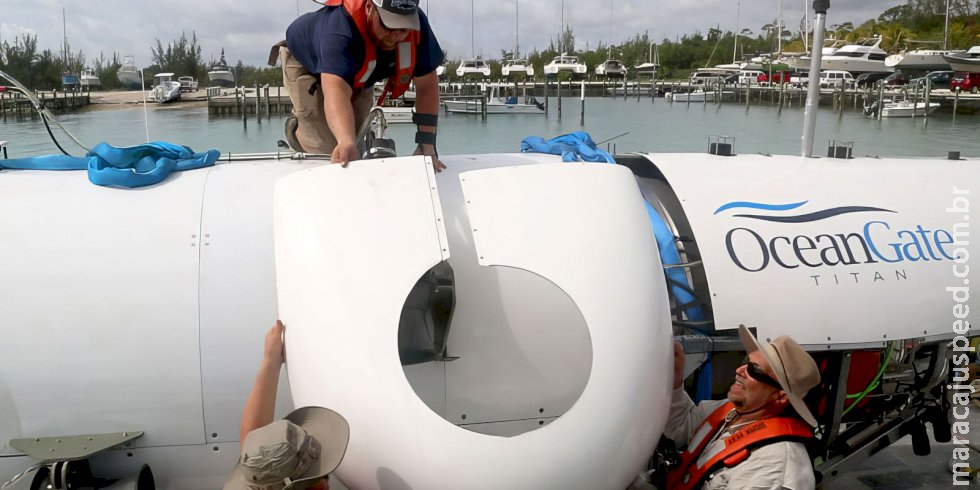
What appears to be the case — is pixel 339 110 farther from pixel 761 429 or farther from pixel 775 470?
pixel 775 470

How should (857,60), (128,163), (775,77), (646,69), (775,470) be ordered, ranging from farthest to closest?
1. (646,69)
2. (775,77)
3. (857,60)
4. (128,163)
5. (775,470)

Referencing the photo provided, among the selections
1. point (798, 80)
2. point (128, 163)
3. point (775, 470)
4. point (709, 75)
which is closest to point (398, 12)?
point (128, 163)

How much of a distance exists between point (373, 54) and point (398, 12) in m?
0.36

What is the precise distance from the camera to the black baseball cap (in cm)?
315

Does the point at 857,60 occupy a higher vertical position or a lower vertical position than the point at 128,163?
higher

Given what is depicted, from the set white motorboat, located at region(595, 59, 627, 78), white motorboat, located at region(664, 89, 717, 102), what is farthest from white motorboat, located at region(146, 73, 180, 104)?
white motorboat, located at region(595, 59, 627, 78)

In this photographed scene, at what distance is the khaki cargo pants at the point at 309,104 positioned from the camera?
12.8 ft

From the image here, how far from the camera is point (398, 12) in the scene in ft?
10.4

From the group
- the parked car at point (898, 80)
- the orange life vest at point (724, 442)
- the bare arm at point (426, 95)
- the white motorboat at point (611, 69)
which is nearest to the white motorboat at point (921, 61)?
the parked car at point (898, 80)

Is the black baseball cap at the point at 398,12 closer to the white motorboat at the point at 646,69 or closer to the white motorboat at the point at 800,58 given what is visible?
the white motorboat at the point at 800,58

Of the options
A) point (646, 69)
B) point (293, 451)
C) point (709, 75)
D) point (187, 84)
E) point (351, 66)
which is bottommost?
point (293, 451)

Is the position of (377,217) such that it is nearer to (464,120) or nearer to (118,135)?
(118,135)

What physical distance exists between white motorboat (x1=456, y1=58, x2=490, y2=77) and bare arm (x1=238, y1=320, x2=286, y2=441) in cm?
4827

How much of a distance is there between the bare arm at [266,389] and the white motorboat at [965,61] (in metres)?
50.7
